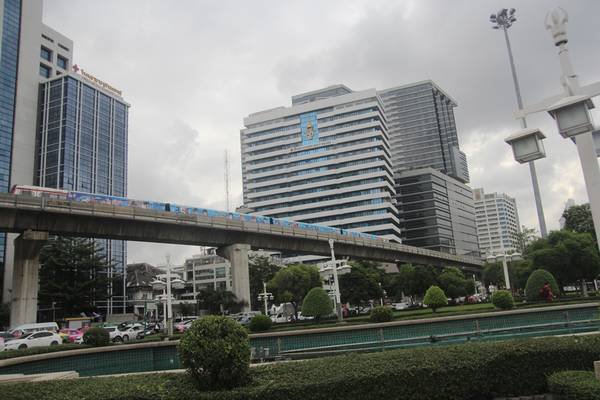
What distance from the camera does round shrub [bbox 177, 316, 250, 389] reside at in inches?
322

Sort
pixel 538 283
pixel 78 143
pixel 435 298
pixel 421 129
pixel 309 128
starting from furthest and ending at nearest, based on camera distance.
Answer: pixel 421 129
pixel 309 128
pixel 78 143
pixel 435 298
pixel 538 283

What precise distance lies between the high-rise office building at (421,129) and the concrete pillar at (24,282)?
142 metres

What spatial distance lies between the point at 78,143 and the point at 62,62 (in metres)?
23.3

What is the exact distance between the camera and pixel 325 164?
121 metres

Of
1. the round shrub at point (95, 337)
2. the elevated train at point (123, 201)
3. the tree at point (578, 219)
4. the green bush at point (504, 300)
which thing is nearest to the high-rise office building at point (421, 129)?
the tree at point (578, 219)

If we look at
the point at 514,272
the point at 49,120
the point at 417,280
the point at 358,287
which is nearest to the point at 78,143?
the point at 49,120

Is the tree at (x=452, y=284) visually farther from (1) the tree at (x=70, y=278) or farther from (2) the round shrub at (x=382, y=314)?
(1) the tree at (x=70, y=278)

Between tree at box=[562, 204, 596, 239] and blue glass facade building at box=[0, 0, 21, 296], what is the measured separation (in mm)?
92787

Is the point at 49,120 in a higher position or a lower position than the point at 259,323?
higher

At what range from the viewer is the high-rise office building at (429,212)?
135125 millimetres

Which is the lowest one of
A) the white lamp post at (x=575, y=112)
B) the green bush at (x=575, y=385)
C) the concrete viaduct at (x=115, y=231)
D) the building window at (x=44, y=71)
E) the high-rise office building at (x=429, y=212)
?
the green bush at (x=575, y=385)

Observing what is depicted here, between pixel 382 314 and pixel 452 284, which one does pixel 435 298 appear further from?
pixel 452 284

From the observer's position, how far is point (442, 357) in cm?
823

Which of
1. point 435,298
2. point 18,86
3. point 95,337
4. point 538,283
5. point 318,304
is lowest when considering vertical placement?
point 95,337
